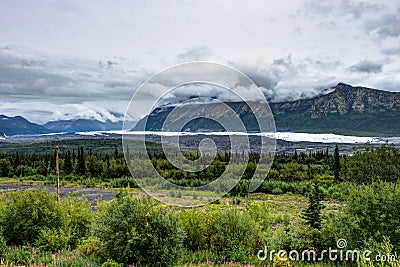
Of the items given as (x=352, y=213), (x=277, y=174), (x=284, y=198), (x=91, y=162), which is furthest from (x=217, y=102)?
(x=91, y=162)

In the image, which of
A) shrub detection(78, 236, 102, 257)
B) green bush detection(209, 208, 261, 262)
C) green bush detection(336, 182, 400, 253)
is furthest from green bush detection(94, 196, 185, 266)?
green bush detection(336, 182, 400, 253)

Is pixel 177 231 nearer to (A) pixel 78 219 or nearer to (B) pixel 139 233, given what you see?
(B) pixel 139 233

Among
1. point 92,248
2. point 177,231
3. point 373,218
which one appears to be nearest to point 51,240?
point 92,248

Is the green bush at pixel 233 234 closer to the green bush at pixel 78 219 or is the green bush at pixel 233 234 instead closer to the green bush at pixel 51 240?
the green bush at pixel 51 240

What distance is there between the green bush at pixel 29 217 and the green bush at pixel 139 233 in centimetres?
413

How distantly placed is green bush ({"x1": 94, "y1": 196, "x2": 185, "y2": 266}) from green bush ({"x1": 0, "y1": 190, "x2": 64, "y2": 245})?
413 centimetres

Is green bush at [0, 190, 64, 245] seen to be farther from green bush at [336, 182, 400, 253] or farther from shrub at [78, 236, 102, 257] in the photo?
green bush at [336, 182, 400, 253]

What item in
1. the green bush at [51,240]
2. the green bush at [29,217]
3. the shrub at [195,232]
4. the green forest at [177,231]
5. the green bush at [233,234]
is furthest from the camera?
the green bush at [29,217]

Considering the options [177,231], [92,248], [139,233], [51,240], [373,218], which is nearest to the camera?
[139,233]

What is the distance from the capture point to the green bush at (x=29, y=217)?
1457 centimetres

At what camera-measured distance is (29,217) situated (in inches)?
580

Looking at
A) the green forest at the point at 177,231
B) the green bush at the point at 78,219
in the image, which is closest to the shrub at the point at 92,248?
the green forest at the point at 177,231

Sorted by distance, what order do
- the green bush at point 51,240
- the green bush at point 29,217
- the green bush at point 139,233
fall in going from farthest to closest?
the green bush at point 29,217 → the green bush at point 51,240 → the green bush at point 139,233

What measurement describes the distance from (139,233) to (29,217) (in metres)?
6.09
